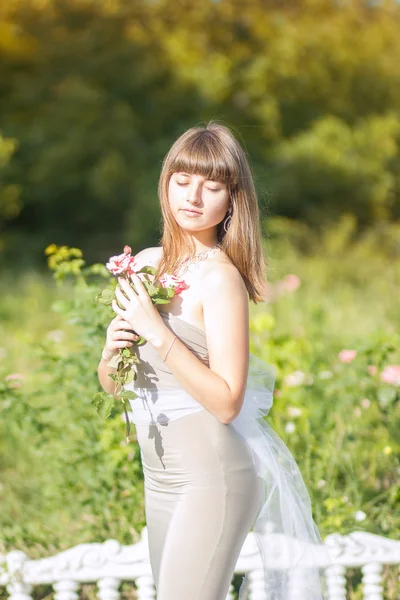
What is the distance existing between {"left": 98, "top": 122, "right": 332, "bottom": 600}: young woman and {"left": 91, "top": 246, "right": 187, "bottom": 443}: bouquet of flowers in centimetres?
2

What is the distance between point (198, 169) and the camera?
171cm

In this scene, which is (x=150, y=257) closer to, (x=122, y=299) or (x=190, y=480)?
(x=122, y=299)

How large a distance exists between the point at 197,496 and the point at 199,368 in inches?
11.1

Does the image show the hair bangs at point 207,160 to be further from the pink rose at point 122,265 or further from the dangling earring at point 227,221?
the pink rose at point 122,265

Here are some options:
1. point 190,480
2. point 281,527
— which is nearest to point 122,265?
point 190,480

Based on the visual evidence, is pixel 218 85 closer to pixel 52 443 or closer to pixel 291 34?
pixel 291 34

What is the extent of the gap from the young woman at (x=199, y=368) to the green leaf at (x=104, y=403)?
7cm

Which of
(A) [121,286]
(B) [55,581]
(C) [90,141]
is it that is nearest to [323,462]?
(B) [55,581]

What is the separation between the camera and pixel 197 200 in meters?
1.71

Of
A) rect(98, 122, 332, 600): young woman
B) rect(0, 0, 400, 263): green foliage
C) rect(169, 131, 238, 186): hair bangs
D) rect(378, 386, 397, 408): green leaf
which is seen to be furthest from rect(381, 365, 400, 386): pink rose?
rect(0, 0, 400, 263): green foliage

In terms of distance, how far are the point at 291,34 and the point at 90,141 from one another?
341 centimetres

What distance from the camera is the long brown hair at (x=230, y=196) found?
171 cm

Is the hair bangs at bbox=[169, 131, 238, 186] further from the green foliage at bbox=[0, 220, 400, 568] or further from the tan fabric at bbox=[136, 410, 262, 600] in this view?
the green foliage at bbox=[0, 220, 400, 568]

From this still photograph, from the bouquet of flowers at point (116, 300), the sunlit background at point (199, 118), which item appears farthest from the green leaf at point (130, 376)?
the sunlit background at point (199, 118)
